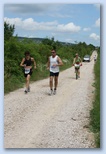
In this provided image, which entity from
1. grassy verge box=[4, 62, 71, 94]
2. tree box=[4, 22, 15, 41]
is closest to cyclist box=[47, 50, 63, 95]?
grassy verge box=[4, 62, 71, 94]

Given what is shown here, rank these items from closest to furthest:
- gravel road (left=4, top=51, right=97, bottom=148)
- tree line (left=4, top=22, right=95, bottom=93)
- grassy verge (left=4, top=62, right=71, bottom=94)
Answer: gravel road (left=4, top=51, right=97, bottom=148), tree line (left=4, top=22, right=95, bottom=93), grassy verge (left=4, top=62, right=71, bottom=94)

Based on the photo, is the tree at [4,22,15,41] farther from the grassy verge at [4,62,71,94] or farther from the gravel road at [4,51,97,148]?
the grassy verge at [4,62,71,94]

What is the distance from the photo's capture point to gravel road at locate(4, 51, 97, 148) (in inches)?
165

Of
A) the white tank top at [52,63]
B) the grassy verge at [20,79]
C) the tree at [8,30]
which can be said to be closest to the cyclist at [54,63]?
the white tank top at [52,63]

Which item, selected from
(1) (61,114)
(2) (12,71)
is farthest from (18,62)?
(1) (61,114)

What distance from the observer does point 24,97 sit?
6.04 m

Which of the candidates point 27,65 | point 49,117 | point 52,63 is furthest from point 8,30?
point 52,63

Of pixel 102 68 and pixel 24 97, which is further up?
pixel 102 68

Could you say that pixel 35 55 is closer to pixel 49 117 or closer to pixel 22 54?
pixel 22 54

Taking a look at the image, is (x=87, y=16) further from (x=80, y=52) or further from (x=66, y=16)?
(x=80, y=52)

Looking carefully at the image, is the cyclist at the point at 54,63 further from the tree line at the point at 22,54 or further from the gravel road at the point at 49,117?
the gravel road at the point at 49,117

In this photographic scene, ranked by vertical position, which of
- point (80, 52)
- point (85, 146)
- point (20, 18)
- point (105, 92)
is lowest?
point (85, 146)

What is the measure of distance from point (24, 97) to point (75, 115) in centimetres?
119

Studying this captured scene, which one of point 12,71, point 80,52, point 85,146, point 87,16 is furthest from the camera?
point 12,71
